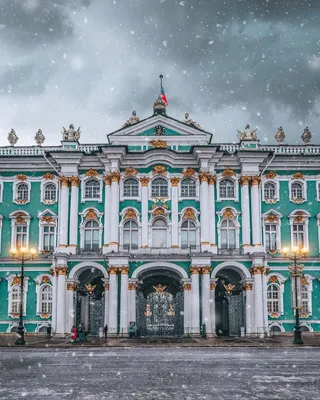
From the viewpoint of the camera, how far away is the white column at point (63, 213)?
48812 millimetres

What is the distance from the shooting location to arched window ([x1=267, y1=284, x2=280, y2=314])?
49062 mm

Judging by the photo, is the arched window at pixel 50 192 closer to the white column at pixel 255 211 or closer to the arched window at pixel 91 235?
the arched window at pixel 91 235

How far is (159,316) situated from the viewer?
48.7m

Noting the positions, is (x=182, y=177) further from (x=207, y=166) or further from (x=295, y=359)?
(x=295, y=359)

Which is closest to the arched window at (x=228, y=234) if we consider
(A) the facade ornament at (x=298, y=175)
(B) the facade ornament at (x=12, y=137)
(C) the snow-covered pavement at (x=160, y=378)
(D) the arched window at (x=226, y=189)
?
(D) the arched window at (x=226, y=189)

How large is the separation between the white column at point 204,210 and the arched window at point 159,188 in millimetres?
3050

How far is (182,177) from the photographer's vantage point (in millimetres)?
50219

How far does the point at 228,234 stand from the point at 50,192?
15.5 meters

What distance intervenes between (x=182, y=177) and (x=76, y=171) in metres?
8.88

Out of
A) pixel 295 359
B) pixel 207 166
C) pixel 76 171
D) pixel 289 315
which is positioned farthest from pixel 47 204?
pixel 295 359

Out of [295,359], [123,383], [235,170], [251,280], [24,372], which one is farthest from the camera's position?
[235,170]

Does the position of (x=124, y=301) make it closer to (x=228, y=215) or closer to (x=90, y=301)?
(x=90, y=301)

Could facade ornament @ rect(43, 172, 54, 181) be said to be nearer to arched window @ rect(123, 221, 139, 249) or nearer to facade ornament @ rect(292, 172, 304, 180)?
arched window @ rect(123, 221, 139, 249)

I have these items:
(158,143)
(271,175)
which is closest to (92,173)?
(158,143)
